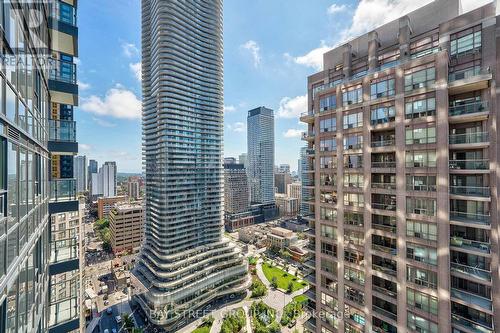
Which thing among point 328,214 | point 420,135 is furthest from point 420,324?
point 420,135

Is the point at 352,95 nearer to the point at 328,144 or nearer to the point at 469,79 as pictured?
the point at 328,144

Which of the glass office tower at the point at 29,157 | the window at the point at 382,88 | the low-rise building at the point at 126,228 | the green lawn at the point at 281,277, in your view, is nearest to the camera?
the glass office tower at the point at 29,157

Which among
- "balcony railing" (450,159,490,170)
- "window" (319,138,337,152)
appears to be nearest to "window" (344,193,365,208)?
"window" (319,138,337,152)

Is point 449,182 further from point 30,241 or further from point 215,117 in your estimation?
point 215,117

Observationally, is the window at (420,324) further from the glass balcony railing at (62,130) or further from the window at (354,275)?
the glass balcony railing at (62,130)

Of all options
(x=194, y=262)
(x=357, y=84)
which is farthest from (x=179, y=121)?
(x=357, y=84)

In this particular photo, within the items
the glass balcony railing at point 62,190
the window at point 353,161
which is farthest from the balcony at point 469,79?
the glass balcony railing at point 62,190

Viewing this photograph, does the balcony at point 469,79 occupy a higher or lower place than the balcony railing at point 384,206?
higher
